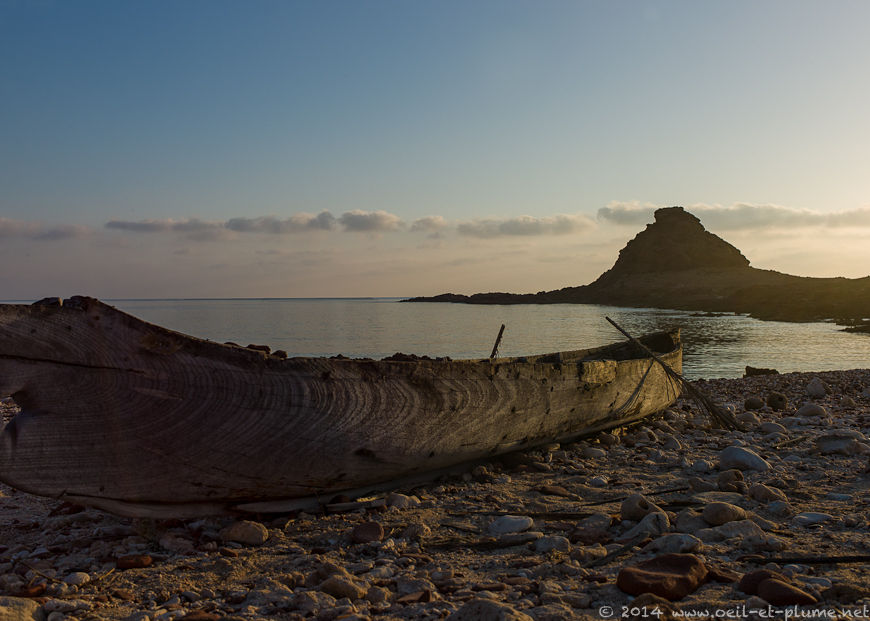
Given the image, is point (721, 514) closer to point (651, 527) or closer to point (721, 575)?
point (651, 527)

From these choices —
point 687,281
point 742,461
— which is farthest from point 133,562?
point 687,281

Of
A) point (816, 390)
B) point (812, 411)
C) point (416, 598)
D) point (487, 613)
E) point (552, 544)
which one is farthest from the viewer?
point (816, 390)

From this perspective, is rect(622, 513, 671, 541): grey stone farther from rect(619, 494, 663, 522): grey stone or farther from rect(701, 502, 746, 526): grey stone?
rect(701, 502, 746, 526): grey stone

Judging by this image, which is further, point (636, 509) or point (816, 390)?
point (816, 390)

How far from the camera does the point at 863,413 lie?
9.03 metres

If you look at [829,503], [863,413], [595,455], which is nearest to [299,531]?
[595,455]

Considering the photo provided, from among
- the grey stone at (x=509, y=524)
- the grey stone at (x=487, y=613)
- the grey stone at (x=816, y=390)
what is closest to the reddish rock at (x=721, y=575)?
the grey stone at (x=487, y=613)

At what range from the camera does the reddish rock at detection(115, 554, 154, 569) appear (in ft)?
11.2

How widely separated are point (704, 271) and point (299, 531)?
11914cm

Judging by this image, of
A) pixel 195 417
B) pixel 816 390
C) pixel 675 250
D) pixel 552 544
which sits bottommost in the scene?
pixel 816 390

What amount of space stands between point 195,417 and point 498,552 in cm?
221

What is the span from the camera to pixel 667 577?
2805 mm

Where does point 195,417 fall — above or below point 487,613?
above

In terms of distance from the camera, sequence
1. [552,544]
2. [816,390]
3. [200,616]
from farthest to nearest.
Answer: [816,390] < [552,544] < [200,616]
